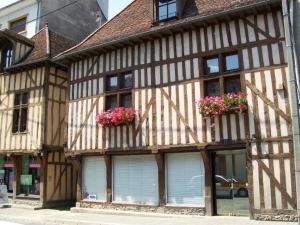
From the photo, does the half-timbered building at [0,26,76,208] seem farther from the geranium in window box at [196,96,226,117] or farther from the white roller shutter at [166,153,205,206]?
the geranium in window box at [196,96,226,117]

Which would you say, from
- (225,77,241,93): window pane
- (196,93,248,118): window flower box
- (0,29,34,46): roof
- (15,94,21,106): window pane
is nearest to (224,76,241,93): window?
(225,77,241,93): window pane

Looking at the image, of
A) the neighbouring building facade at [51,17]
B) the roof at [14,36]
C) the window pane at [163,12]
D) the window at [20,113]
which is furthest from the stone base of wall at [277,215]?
the neighbouring building facade at [51,17]

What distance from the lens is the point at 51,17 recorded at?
63.9 ft

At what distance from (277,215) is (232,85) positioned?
388cm

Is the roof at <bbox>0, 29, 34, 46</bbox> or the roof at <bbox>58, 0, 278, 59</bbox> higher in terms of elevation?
the roof at <bbox>0, 29, 34, 46</bbox>

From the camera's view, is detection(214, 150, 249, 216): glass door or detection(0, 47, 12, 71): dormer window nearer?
detection(214, 150, 249, 216): glass door

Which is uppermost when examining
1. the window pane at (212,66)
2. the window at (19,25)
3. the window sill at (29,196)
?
the window at (19,25)

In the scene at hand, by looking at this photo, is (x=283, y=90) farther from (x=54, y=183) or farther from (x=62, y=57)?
Answer: (x=54, y=183)

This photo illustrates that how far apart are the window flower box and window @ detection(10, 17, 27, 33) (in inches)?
502

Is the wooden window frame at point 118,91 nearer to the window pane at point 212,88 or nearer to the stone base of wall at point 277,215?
the window pane at point 212,88

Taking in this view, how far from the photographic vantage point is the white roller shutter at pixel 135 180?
12.1 meters

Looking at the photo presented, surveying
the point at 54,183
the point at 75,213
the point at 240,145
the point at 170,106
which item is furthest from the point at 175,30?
the point at 54,183

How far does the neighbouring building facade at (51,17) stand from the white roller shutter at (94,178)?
829 cm

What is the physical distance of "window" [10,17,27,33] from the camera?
64.1 ft
